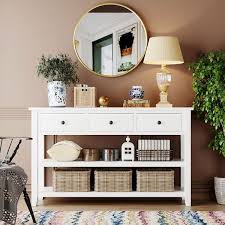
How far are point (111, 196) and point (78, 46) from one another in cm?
146

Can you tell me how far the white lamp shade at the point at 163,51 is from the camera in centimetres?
507

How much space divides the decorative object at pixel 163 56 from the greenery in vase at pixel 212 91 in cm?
22

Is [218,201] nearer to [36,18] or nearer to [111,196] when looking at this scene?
[111,196]

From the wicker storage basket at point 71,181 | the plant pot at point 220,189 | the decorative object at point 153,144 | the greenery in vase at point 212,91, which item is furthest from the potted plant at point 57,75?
the plant pot at point 220,189

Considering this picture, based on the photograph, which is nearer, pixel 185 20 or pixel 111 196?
pixel 111 196

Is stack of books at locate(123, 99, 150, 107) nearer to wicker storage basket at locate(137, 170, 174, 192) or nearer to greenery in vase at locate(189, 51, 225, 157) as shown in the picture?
greenery in vase at locate(189, 51, 225, 157)

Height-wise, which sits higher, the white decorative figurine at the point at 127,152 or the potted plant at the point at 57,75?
the potted plant at the point at 57,75

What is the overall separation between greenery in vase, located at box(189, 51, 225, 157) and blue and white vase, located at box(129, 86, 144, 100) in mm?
493

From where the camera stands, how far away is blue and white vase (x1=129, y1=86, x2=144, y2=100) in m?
5.17

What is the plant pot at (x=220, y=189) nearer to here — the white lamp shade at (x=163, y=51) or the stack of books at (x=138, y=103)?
the stack of books at (x=138, y=103)

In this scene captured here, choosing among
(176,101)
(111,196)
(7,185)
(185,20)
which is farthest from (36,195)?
(185,20)

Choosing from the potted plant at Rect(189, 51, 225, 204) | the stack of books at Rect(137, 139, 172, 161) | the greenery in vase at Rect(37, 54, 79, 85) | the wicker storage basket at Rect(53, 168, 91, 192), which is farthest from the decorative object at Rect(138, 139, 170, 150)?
the greenery in vase at Rect(37, 54, 79, 85)

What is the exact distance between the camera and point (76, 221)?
4.30m

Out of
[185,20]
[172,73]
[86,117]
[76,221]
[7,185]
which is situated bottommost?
[76,221]
